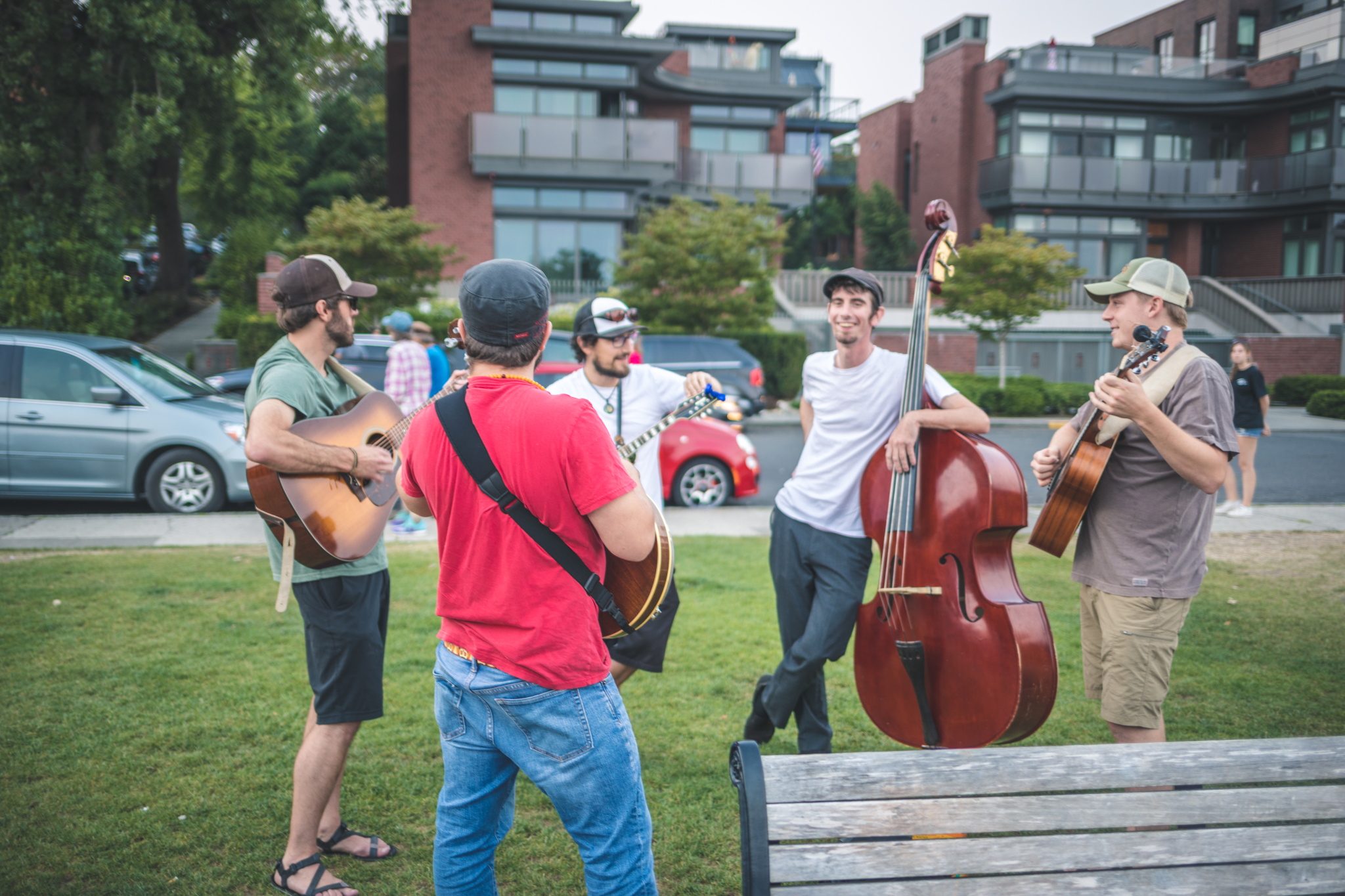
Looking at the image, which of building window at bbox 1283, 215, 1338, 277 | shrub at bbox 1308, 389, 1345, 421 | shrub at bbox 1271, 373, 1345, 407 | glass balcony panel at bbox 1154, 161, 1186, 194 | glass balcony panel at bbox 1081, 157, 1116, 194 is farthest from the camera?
glass balcony panel at bbox 1154, 161, 1186, 194

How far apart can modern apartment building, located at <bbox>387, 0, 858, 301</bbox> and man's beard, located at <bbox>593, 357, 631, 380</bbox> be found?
866 inches

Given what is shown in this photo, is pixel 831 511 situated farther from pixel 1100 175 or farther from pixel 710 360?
pixel 1100 175

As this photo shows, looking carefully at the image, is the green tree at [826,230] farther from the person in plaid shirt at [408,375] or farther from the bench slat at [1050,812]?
the bench slat at [1050,812]

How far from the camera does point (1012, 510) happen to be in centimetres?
315

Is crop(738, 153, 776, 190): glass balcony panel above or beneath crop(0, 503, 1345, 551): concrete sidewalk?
above

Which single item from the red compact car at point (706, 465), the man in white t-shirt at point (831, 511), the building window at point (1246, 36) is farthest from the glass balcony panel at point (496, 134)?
the man in white t-shirt at point (831, 511)

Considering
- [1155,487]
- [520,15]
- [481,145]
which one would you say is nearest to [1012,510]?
[1155,487]

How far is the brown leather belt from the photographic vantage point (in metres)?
2.23

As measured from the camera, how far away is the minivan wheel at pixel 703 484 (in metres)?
10.5

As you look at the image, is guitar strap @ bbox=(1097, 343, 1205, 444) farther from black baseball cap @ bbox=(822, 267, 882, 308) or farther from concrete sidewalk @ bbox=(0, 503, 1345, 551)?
concrete sidewalk @ bbox=(0, 503, 1345, 551)

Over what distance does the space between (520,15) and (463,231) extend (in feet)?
22.6

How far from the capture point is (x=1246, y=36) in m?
32.0

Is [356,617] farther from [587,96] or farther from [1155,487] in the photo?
[587,96]

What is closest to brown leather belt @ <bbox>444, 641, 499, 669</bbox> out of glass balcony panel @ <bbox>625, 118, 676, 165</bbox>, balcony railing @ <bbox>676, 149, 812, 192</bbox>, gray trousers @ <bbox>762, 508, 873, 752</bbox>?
gray trousers @ <bbox>762, 508, 873, 752</bbox>
